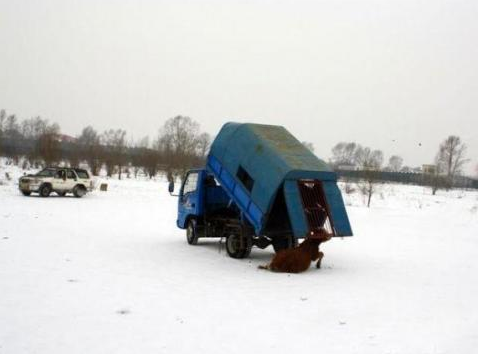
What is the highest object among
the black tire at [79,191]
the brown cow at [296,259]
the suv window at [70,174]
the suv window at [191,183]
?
the suv window at [191,183]

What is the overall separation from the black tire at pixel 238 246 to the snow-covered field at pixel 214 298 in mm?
221

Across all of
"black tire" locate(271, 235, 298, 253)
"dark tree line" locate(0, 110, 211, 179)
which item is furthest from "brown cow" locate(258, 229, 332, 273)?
"dark tree line" locate(0, 110, 211, 179)

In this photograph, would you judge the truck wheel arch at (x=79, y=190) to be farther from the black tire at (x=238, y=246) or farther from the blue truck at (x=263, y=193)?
the black tire at (x=238, y=246)

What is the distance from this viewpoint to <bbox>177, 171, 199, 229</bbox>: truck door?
1479cm

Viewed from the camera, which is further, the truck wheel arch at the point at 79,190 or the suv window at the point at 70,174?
the truck wheel arch at the point at 79,190

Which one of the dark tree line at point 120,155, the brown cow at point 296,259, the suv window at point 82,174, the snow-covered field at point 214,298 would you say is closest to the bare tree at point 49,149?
the dark tree line at point 120,155

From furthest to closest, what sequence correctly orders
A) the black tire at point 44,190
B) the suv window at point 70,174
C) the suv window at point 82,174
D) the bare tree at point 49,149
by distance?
1. the bare tree at point 49,149
2. the suv window at point 82,174
3. the suv window at point 70,174
4. the black tire at point 44,190

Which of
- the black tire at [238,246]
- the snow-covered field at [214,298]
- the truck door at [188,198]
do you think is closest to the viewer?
the snow-covered field at [214,298]

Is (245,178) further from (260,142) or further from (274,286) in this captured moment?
(274,286)

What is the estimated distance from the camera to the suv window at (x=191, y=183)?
15117mm

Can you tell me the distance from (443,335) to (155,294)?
4.55 meters

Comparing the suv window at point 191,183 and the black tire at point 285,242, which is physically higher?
the suv window at point 191,183

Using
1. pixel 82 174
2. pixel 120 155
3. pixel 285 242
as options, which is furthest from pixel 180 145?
pixel 285 242

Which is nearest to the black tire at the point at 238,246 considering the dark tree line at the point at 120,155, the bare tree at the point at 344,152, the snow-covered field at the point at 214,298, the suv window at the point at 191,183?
the snow-covered field at the point at 214,298
